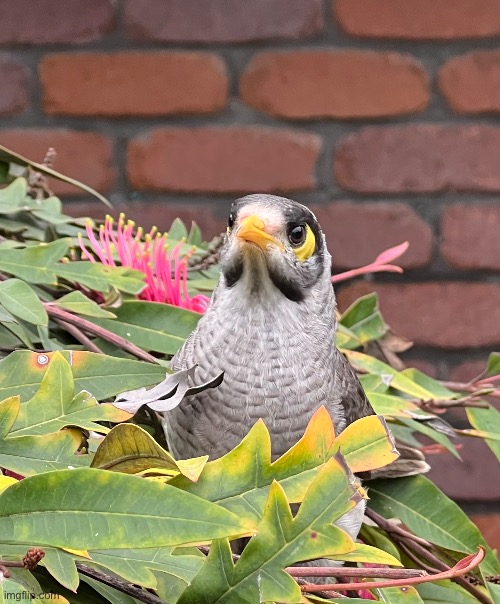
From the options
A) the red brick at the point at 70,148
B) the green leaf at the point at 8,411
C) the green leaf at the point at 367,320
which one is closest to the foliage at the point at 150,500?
the green leaf at the point at 8,411

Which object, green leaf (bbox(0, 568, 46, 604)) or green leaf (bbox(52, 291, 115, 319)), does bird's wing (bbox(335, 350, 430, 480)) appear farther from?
green leaf (bbox(0, 568, 46, 604))

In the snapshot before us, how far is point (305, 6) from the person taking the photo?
1.00 meters

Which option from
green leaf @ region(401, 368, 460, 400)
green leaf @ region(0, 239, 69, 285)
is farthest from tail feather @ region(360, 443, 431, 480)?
green leaf @ region(0, 239, 69, 285)

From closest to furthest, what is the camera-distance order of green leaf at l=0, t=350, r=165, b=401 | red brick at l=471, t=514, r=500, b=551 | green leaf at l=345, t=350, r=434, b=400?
green leaf at l=0, t=350, r=165, b=401 < green leaf at l=345, t=350, r=434, b=400 < red brick at l=471, t=514, r=500, b=551

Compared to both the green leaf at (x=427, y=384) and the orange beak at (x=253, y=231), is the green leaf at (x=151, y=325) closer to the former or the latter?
the orange beak at (x=253, y=231)

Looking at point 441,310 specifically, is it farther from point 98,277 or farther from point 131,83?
point 98,277

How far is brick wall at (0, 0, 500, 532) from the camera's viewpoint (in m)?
1.00

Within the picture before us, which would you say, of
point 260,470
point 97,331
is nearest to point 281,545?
point 260,470

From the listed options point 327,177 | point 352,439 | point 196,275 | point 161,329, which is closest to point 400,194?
point 327,177

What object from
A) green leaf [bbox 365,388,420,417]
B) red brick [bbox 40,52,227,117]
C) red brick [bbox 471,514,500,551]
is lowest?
red brick [bbox 471,514,500,551]

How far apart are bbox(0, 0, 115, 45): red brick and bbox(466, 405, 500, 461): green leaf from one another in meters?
0.59

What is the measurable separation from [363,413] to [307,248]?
107mm

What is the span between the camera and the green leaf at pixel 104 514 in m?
0.26

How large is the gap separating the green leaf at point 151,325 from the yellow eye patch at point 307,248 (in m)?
0.08
